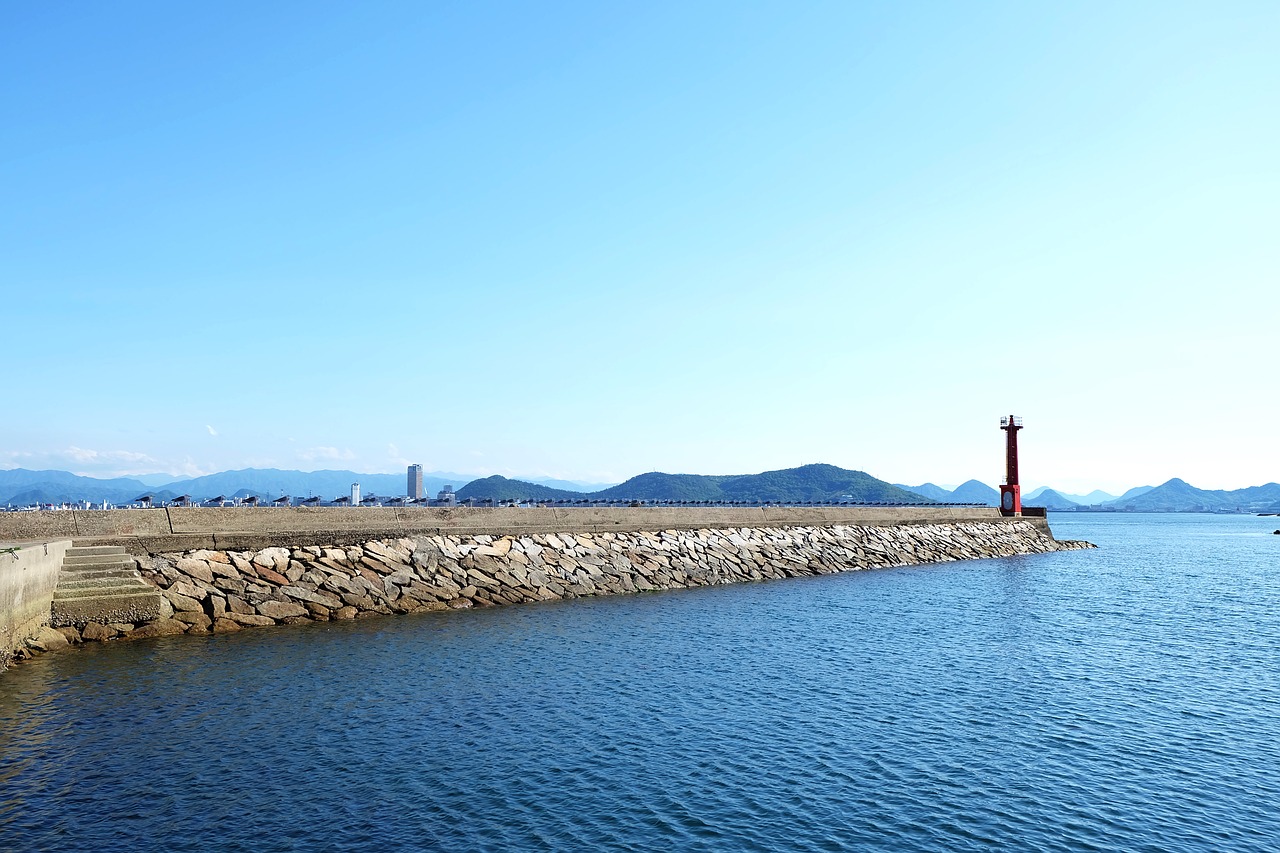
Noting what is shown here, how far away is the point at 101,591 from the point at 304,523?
738 cm

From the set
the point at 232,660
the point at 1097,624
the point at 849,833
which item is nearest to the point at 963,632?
the point at 1097,624

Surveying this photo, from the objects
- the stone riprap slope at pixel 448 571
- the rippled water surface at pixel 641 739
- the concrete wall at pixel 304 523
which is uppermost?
the concrete wall at pixel 304 523

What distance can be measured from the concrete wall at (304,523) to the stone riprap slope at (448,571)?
0.44 meters

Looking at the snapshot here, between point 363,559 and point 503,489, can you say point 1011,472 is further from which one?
point 503,489

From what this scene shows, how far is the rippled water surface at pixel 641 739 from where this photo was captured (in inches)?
450

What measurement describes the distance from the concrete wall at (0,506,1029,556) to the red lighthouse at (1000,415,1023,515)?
39.6 meters

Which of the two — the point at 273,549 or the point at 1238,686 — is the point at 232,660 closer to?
the point at 273,549

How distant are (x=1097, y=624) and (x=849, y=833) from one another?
79.6ft

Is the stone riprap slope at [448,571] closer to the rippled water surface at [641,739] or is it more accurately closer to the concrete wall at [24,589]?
the rippled water surface at [641,739]

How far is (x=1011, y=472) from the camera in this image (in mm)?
73625

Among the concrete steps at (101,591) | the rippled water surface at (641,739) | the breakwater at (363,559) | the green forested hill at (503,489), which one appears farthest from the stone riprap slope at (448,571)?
the green forested hill at (503,489)

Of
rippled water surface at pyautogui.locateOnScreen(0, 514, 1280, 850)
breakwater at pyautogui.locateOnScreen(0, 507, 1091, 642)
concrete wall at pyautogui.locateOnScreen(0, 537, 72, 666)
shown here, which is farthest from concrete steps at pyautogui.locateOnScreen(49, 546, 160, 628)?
rippled water surface at pyautogui.locateOnScreen(0, 514, 1280, 850)

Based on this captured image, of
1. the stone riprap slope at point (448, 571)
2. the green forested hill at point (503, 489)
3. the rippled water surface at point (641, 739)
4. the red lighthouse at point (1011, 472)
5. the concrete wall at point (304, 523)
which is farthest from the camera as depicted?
the green forested hill at point (503, 489)

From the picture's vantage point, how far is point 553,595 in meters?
33.4
